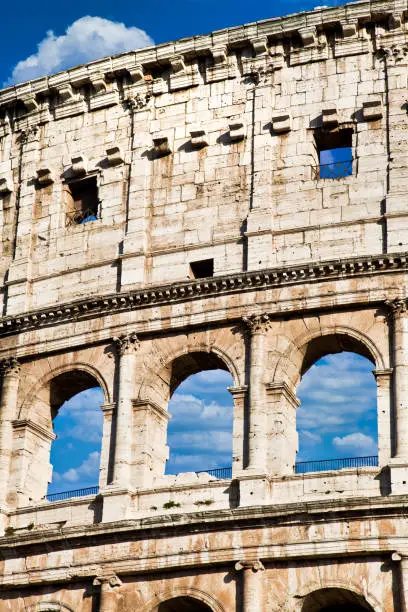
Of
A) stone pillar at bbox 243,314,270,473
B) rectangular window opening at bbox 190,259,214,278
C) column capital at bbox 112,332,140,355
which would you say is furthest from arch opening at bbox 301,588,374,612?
rectangular window opening at bbox 190,259,214,278

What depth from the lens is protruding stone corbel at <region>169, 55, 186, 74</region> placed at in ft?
122

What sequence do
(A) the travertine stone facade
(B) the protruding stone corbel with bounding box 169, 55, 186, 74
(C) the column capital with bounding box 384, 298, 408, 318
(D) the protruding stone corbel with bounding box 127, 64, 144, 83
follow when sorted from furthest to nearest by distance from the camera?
(D) the protruding stone corbel with bounding box 127, 64, 144, 83 → (B) the protruding stone corbel with bounding box 169, 55, 186, 74 → (C) the column capital with bounding box 384, 298, 408, 318 → (A) the travertine stone facade

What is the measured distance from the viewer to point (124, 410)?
33.8m

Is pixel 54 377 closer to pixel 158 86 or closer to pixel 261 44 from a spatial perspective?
pixel 158 86

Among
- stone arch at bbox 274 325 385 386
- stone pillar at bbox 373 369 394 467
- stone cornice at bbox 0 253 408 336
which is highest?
stone cornice at bbox 0 253 408 336

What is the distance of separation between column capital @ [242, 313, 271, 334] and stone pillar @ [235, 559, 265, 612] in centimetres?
523

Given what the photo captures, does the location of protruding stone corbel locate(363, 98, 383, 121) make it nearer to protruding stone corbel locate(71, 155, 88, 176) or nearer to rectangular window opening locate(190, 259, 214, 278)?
rectangular window opening locate(190, 259, 214, 278)

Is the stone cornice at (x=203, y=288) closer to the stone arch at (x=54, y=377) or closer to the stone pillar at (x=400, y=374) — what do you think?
the stone pillar at (x=400, y=374)

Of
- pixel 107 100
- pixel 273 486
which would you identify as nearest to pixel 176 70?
pixel 107 100

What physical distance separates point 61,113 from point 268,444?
11.1m

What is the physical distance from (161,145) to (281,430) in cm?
810

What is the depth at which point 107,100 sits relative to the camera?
1500 inches

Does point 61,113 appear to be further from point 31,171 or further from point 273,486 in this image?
→ point 273,486

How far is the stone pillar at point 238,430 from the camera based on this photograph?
32.4 metres
